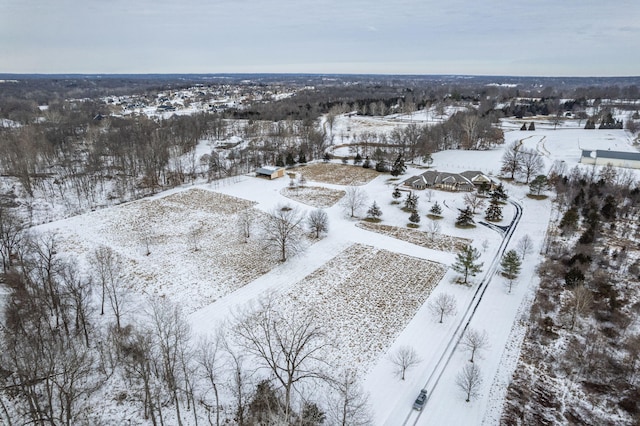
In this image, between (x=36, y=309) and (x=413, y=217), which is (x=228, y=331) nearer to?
(x=36, y=309)

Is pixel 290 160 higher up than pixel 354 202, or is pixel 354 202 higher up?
pixel 290 160

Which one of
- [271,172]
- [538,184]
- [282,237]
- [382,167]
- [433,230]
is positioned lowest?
[433,230]

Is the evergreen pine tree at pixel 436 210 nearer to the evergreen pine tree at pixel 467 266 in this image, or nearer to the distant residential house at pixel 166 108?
the evergreen pine tree at pixel 467 266

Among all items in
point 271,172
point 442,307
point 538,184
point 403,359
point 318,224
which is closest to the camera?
point 403,359

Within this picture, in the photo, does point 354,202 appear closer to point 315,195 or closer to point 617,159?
point 315,195

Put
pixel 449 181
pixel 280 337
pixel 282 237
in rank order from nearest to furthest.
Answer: pixel 280 337, pixel 282 237, pixel 449 181

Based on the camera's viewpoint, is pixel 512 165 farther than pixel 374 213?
Yes

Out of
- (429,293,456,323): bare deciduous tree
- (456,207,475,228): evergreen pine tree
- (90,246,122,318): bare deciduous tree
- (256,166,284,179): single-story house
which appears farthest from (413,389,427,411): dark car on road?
(256,166,284,179): single-story house

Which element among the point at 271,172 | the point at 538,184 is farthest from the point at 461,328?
the point at 271,172

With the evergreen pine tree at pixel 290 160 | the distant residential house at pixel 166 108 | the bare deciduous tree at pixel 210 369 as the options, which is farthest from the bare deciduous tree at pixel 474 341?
the distant residential house at pixel 166 108
